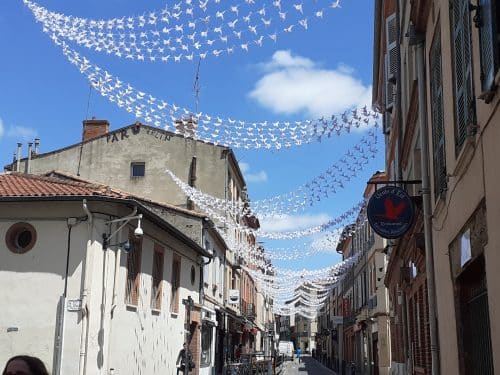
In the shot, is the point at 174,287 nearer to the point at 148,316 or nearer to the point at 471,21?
the point at 148,316

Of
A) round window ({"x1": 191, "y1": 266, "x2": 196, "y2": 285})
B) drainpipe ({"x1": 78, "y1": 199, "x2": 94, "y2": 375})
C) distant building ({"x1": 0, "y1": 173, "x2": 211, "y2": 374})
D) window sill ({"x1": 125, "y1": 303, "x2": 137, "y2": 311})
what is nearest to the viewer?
drainpipe ({"x1": 78, "y1": 199, "x2": 94, "y2": 375})

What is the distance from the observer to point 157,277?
19547 millimetres

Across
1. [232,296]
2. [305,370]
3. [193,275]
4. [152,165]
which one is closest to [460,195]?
[193,275]

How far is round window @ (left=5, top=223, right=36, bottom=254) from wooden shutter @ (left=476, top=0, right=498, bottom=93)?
12.3 metres

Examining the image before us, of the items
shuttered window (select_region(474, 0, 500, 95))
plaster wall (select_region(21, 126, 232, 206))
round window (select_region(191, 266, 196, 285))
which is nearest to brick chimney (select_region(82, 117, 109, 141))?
plaster wall (select_region(21, 126, 232, 206))

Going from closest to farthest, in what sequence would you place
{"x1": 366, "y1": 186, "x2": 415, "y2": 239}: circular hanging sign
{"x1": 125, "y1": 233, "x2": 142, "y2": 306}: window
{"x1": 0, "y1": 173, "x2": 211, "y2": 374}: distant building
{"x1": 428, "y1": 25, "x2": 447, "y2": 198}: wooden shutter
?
{"x1": 428, "y1": 25, "x2": 447, "y2": 198}: wooden shutter < {"x1": 366, "y1": 186, "x2": 415, "y2": 239}: circular hanging sign < {"x1": 0, "y1": 173, "x2": 211, "y2": 374}: distant building < {"x1": 125, "y1": 233, "x2": 142, "y2": 306}: window

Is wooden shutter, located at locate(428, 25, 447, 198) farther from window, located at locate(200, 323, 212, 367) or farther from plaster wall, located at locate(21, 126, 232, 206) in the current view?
plaster wall, located at locate(21, 126, 232, 206)

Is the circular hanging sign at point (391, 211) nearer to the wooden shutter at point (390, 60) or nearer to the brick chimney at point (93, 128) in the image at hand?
the wooden shutter at point (390, 60)

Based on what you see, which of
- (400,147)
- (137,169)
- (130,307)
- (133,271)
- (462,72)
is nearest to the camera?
(462,72)

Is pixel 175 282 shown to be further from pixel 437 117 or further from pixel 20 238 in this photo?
pixel 437 117

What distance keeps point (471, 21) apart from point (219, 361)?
2748 cm

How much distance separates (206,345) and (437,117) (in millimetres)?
20040

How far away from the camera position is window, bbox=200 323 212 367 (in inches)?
1023

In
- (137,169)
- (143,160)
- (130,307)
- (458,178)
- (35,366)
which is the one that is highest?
(143,160)
